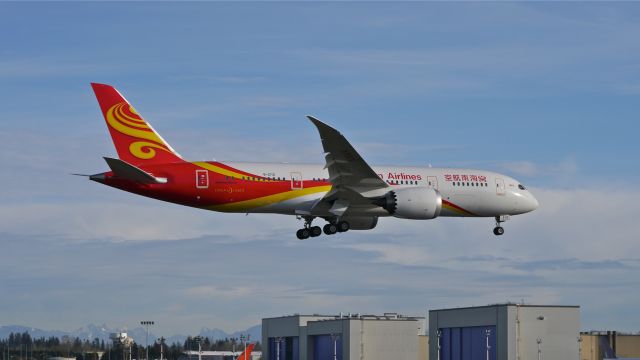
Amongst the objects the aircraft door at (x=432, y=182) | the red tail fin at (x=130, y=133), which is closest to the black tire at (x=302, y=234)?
the aircraft door at (x=432, y=182)

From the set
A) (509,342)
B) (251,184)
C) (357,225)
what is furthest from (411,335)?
(251,184)

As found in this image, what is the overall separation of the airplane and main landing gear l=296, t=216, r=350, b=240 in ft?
0.20

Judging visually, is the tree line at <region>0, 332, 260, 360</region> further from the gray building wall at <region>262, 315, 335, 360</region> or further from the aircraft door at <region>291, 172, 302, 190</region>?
the aircraft door at <region>291, 172, 302, 190</region>

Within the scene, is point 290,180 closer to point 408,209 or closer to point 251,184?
point 251,184

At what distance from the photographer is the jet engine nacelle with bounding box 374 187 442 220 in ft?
219

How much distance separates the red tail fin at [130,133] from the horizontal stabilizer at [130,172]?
10.4ft

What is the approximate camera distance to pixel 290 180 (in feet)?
219

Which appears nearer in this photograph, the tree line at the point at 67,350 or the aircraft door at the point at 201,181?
the aircraft door at the point at 201,181

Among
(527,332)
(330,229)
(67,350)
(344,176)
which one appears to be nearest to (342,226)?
(330,229)

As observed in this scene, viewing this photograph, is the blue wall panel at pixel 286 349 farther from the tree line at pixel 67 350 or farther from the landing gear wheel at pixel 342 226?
the landing gear wheel at pixel 342 226

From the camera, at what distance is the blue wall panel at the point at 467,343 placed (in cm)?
9606

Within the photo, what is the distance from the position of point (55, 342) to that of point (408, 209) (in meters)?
109

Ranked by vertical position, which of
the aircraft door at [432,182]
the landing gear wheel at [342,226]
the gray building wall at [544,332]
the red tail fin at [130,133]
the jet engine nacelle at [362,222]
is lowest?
the gray building wall at [544,332]

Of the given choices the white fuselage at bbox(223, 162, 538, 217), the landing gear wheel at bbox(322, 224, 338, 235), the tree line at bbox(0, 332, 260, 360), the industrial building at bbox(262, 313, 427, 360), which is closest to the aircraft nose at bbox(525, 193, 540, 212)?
the white fuselage at bbox(223, 162, 538, 217)
